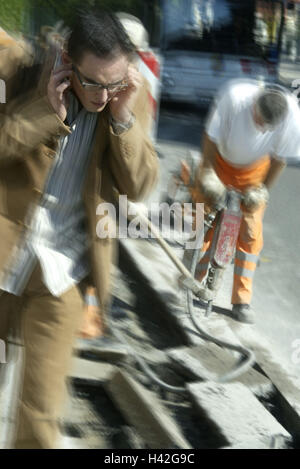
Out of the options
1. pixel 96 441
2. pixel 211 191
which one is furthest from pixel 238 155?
pixel 96 441

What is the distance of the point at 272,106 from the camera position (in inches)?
171

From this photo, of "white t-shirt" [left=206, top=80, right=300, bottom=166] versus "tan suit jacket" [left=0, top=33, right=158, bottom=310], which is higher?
"tan suit jacket" [left=0, top=33, right=158, bottom=310]

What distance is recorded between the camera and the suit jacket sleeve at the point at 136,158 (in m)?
2.41

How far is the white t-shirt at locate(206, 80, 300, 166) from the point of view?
4.52 metres

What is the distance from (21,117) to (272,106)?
232 cm

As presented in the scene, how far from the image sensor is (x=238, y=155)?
459 cm

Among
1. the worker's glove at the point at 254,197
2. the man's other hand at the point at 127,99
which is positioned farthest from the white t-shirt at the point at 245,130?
the man's other hand at the point at 127,99

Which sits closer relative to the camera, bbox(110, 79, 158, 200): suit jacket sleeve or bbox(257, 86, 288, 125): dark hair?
bbox(110, 79, 158, 200): suit jacket sleeve

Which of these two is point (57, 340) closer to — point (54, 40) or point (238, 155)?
point (54, 40)

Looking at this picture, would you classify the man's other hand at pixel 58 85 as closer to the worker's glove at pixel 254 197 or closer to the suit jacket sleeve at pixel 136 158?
the suit jacket sleeve at pixel 136 158

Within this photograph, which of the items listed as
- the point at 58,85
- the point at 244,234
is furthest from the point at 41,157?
the point at 244,234

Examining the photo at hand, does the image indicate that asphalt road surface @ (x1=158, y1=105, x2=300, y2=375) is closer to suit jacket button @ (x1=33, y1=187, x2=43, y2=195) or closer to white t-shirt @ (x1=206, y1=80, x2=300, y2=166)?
white t-shirt @ (x1=206, y1=80, x2=300, y2=166)

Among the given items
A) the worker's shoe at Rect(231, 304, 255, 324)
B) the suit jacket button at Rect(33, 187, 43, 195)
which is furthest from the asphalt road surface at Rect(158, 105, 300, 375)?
the suit jacket button at Rect(33, 187, 43, 195)
